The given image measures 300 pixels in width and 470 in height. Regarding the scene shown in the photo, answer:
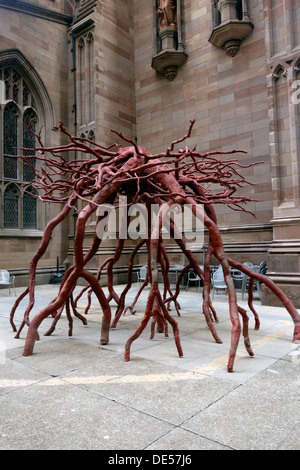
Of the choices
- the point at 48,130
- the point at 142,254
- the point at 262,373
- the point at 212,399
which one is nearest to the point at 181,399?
the point at 212,399

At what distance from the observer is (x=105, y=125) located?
40.8 feet

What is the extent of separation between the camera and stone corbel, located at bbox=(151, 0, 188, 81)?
12.0 metres

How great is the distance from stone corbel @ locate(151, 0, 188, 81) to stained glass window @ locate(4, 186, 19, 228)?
7.07 metres

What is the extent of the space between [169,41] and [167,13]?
1.15 metres

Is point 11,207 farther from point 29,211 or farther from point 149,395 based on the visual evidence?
point 149,395

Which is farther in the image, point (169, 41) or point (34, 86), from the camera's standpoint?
point (34, 86)

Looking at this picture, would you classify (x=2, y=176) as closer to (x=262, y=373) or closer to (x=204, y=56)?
(x=204, y=56)

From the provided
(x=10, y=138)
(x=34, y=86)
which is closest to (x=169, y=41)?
(x=34, y=86)

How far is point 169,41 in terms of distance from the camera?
12148 mm

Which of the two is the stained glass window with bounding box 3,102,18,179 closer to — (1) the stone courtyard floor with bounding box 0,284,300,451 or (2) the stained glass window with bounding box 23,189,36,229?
(2) the stained glass window with bounding box 23,189,36,229

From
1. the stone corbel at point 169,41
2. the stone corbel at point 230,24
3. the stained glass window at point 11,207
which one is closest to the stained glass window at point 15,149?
the stained glass window at point 11,207

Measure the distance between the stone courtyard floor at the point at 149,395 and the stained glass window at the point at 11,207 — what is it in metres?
7.91
